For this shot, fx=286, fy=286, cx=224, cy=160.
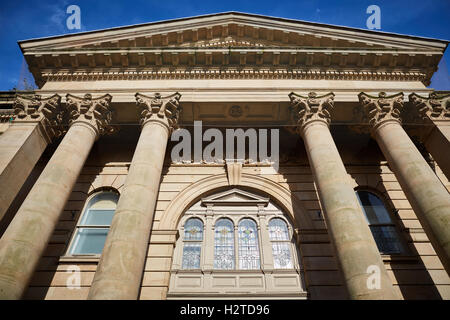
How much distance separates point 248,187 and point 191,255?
395 centimetres

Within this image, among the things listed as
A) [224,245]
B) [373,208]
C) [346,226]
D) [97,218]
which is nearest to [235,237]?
[224,245]

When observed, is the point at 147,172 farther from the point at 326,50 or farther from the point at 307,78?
the point at 326,50

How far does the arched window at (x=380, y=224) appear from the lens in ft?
36.9

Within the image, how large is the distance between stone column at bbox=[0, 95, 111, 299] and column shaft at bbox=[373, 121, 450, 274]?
35.8 feet

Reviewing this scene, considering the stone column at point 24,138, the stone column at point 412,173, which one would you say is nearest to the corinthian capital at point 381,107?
the stone column at point 412,173

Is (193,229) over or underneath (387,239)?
over

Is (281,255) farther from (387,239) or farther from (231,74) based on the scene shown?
(231,74)

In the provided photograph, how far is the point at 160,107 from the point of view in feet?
37.9

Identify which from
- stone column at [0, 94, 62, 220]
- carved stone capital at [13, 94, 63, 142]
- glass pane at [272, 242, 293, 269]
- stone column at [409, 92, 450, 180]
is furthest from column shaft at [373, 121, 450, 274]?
carved stone capital at [13, 94, 63, 142]

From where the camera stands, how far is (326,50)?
12.7 meters

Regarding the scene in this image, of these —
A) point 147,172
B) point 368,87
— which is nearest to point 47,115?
point 147,172

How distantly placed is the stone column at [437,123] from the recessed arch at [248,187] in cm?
544

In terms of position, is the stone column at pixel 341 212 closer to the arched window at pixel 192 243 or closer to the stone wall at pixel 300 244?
the stone wall at pixel 300 244
